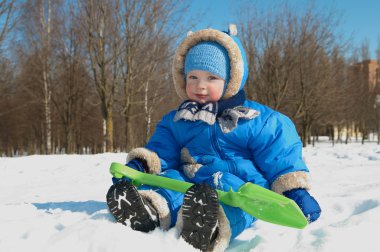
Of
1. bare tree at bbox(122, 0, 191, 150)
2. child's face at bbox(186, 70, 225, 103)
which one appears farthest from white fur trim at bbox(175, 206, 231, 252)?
bare tree at bbox(122, 0, 191, 150)

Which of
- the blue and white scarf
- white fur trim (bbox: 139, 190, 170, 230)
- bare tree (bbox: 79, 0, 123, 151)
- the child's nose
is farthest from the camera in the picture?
bare tree (bbox: 79, 0, 123, 151)

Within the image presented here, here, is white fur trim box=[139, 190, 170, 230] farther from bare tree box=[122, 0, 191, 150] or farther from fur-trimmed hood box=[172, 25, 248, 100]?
bare tree box=[122, 0, 191, 150]

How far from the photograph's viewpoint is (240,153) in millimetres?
2115

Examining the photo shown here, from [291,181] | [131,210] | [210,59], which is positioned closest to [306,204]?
[291,181]

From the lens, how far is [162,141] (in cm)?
234

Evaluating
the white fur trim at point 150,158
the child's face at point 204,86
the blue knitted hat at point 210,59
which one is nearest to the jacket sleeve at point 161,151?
the white fur trim at point 150,158

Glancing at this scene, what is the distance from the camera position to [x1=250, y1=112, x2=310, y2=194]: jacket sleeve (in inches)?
74.9

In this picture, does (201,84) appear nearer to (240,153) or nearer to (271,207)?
(240,153)

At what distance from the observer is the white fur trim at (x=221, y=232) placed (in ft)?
5.03

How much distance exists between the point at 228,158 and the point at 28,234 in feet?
3.73

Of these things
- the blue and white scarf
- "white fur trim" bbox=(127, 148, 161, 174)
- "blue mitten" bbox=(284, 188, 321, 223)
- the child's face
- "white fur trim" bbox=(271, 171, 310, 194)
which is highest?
the child's face

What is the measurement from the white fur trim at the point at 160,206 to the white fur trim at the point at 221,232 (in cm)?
15

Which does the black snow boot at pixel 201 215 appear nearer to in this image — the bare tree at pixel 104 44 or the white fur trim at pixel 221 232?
the white fur trim at pixel 221 232

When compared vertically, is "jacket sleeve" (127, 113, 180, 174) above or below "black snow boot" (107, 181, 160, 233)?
above
